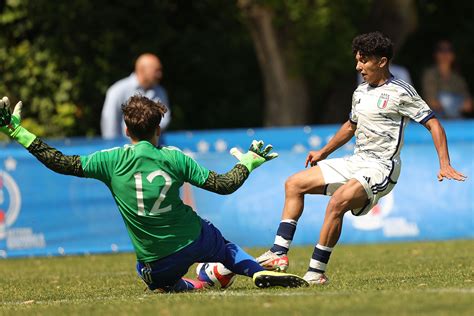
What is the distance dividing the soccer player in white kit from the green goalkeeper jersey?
0.95 meters

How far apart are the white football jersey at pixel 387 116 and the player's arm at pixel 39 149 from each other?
2.28m

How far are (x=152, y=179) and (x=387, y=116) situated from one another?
1.99 m

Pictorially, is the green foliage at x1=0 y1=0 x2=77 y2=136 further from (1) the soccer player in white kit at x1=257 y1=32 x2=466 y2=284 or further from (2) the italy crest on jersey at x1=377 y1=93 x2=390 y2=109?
(2) the italy crest on jersey at x1=377 y1=93 x2=390 y2=109

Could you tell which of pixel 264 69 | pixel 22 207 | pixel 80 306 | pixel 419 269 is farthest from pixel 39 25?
pixel 80 306

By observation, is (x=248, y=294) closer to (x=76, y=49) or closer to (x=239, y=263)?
(x=239, y=263)

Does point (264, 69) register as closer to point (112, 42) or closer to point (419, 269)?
point (112, 42)

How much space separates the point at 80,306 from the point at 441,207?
8.25m

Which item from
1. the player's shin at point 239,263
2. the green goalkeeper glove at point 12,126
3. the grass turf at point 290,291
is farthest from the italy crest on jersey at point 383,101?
the green goalkeeper glove at point 12,126

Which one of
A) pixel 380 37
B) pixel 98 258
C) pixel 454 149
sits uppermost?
pixel 380 37

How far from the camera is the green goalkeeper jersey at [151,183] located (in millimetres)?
8578

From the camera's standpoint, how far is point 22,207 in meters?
15.2

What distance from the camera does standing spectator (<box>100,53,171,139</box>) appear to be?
606 inches

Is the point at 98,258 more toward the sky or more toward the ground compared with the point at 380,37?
more toward the ground

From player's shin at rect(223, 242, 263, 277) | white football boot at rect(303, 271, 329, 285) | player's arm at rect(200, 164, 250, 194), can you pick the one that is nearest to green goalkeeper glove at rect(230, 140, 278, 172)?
player's arm at rect(200, 164, 250, 194)
